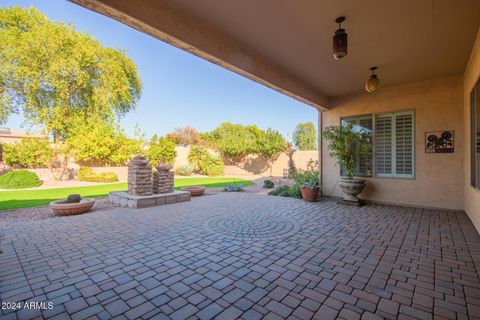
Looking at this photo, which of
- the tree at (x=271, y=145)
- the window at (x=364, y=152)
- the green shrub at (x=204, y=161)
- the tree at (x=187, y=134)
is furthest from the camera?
the tree at (x=187, y=134)

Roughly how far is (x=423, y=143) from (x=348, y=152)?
67.1 inches

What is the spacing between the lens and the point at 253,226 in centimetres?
402

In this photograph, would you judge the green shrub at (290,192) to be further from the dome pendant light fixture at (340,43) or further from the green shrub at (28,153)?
the green shrub at (28,153)

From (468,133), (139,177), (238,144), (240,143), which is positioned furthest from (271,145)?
(468,133)

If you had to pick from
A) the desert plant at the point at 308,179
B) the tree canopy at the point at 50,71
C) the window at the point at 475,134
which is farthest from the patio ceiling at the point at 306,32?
the tree canopy at the point at 50,71

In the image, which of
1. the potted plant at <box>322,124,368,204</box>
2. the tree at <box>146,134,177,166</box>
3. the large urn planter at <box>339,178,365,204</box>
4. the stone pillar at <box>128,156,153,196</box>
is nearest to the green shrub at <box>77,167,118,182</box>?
the tree at <box>146,134,177,166</box>

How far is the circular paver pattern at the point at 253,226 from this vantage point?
139 inches

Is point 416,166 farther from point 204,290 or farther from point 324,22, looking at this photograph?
point 204,290

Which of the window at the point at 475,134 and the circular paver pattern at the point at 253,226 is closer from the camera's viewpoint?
the circular paver pattern at the point at 253,226

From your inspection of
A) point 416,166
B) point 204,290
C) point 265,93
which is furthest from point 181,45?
point 265,93

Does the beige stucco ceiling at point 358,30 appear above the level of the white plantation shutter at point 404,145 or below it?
above

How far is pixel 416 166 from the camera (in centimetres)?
547

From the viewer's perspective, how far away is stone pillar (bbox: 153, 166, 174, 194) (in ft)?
20.6

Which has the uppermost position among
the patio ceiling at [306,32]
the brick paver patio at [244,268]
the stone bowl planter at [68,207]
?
the patio ceiling at [306,32]
